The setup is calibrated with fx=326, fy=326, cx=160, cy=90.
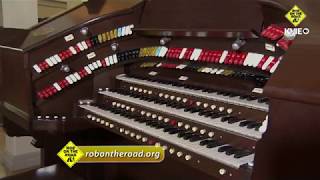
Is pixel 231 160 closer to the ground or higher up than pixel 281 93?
closer to the ground

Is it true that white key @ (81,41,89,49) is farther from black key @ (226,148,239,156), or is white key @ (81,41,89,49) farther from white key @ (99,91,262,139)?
black key @ (226,148,239,156)

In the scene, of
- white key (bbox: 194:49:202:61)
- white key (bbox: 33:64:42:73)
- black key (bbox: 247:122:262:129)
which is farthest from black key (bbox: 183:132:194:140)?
white key (bbox: 33:64:42:73)

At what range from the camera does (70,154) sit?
80.8 inches

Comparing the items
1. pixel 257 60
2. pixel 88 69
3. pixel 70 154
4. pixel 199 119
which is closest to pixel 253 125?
pixel 199 119

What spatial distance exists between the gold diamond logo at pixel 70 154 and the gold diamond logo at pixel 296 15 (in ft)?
4.40

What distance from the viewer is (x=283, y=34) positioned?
4.25 feet

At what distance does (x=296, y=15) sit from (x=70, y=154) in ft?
4.97

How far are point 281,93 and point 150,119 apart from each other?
2.87 feet

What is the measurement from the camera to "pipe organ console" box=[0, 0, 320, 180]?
882 millimetres

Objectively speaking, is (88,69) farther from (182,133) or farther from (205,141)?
(205,141)

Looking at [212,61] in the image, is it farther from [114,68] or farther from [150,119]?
[114,68]

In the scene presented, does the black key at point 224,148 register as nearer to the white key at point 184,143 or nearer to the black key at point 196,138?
the white key at point 184,143

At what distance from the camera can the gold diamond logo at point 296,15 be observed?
Answer: 1268 millimetres

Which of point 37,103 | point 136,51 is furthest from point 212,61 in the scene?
point 37,103
